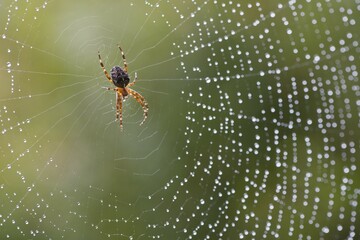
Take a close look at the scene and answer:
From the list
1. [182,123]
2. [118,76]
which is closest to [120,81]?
[118,76]

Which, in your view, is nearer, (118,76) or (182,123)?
(118,76)

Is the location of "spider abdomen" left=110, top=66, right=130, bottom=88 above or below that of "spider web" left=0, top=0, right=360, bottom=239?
above

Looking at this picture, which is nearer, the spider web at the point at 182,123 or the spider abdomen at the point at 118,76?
the spider abdomen at the point at 118,76

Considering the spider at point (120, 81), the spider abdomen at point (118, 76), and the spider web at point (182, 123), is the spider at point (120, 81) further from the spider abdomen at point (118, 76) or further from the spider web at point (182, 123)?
the spider web at point (182, 123)

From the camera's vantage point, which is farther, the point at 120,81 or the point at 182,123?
the point at 182,123

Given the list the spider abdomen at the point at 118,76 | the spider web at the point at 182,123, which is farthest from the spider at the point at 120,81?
the spider web at the point at 182,123

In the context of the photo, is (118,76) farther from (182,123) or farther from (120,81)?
(182,123)

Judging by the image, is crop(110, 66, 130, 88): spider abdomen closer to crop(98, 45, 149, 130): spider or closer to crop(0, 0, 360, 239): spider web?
crop(98, 45, 149, 130): spider

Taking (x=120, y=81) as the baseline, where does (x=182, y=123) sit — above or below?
below

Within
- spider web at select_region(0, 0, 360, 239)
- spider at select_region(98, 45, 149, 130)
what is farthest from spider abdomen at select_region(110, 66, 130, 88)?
spider web at select_region(0, 0, 360, 239)
